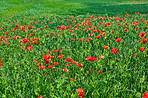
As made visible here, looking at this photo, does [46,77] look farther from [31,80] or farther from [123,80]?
[123,80]

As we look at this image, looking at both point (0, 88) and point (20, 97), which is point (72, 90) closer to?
point (20, 97)

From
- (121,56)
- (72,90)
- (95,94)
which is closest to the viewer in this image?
(95,94)

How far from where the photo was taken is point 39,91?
2.13 metres

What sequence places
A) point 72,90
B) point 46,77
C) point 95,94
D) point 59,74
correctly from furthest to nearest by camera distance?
1. point 59,74
2. point 46,77
3. point 72,90
4. point 95,94

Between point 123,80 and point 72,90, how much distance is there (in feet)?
2.60

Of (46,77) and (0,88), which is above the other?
(46,77)

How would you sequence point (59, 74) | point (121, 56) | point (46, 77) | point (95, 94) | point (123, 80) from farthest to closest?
point (121, 56), point (59, 74), point (46, 77), point (123, 80), point (95, 94)

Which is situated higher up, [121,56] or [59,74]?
[121,56]

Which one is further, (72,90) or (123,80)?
(123,80)

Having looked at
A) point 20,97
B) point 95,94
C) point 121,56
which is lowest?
point 20,97

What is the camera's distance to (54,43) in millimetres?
3924

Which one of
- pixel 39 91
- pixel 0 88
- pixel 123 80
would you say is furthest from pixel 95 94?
pixel 0 88

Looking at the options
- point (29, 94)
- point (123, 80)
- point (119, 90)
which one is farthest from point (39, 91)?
point (123, 80)

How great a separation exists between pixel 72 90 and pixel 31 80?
0.75m
